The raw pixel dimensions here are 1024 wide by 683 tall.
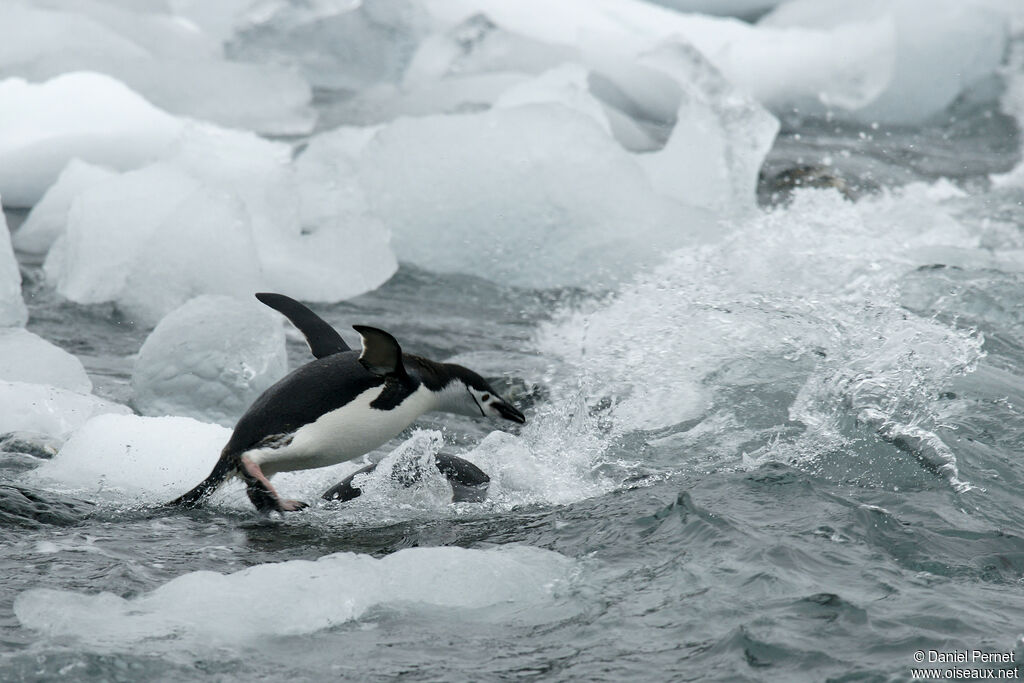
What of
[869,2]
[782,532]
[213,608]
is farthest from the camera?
[869,2]

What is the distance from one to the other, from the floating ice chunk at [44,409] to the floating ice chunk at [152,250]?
1591 millimetres

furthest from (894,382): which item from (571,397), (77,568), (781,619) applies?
(77,568)

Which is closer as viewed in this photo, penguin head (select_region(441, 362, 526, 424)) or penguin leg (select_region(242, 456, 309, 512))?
penguin leg (select_region(242, 456, 309, 512))

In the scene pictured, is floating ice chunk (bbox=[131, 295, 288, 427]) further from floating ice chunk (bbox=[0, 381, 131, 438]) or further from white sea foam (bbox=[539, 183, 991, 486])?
white sea foam (bbox=[539, 183, 991, 486])

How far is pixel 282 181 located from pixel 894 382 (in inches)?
159

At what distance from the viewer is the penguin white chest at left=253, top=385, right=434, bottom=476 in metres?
3.78

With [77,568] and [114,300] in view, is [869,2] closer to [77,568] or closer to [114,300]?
[114,300]

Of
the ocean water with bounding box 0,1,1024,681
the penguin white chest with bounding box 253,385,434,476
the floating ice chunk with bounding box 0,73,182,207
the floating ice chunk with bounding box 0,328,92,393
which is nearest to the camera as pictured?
the ocean water with bounding box 0,1,1024,681

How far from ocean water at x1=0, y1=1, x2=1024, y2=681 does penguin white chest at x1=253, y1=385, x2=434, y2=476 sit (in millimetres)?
108

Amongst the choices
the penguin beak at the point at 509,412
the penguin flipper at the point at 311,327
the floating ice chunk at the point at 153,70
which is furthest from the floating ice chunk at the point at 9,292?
the floating ice chunk at the point at 153,70

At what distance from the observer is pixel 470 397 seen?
4.29 meters

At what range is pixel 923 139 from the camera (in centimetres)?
1091

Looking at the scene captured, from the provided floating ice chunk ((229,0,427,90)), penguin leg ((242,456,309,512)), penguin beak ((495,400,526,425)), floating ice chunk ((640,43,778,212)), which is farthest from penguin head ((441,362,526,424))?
floating ice chunk ((229,0,427,90))

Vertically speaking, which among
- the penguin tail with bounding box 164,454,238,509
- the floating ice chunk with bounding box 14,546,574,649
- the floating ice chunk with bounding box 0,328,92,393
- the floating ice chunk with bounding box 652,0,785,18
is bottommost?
the floating ice chunk with bounding box 0,328,92,393
